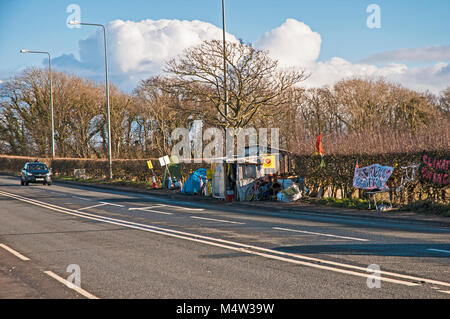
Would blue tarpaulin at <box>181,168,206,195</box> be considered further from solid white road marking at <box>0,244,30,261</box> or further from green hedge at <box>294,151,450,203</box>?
solid white road marking at <box>0,244,30,261</box>

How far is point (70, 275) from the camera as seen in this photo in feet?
26.8

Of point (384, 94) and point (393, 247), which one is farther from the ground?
point (384, 94)

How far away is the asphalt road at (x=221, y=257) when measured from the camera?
279 inches

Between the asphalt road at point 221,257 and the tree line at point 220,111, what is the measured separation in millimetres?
7107

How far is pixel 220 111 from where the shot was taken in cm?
2938

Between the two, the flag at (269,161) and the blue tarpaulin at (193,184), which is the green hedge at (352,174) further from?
the blue tarpaulin at (193,184)

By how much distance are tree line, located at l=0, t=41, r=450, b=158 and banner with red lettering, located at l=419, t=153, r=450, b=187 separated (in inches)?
20.8

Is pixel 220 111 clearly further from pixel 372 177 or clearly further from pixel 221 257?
pixel 221 257

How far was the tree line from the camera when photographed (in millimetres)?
27253

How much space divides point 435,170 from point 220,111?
48.2ft

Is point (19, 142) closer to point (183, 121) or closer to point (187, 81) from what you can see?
point (183, 121)
